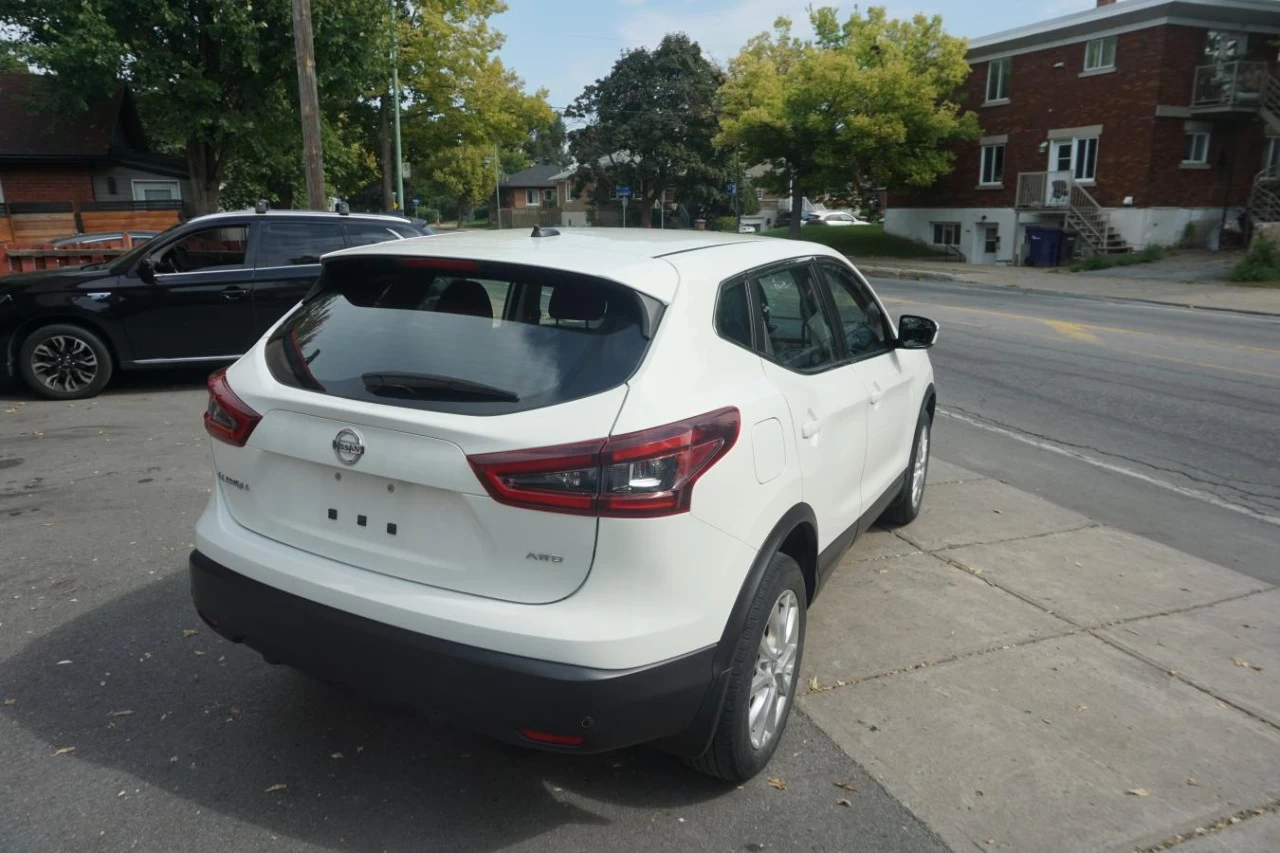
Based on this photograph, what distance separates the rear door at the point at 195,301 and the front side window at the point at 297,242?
20 centimetres

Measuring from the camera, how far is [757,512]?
304 centimetres

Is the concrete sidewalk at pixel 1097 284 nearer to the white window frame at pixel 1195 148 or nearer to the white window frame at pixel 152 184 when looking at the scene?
the white window frame at pixel 1195 148

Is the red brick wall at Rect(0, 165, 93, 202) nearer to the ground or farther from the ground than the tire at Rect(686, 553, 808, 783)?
farther from the ground

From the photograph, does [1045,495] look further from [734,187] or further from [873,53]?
[734,187]

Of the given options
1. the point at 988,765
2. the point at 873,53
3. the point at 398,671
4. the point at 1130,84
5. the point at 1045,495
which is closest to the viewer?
the point at 398,671

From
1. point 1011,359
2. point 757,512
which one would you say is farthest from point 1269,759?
point 1011,359

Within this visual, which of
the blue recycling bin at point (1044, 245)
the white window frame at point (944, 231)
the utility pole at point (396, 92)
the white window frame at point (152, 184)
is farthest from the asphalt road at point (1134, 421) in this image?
the white window frame at point (152, 184)

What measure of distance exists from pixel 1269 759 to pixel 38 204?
81.8ft

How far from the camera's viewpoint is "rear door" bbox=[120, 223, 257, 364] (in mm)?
9141

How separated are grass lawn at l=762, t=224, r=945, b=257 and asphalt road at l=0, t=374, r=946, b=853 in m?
35.3

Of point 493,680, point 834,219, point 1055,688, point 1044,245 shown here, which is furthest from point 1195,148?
point 493,680

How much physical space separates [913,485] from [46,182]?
2727 centimetres

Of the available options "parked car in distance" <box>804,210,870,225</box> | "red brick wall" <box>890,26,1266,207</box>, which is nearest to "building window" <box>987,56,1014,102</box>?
"red brick wall" <box>890,26,1266,207</box>

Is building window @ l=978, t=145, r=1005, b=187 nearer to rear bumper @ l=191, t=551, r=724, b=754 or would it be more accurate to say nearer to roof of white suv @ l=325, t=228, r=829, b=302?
Answer: roof of white suv @ l=325, t=228, r=829, b=302
